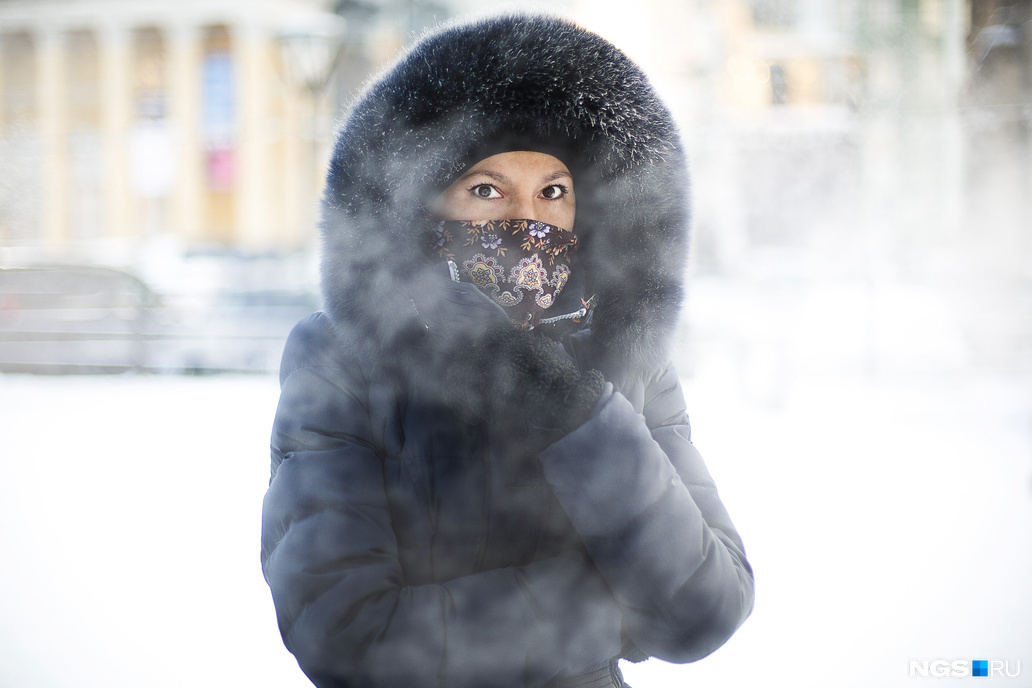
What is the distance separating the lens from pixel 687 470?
873 mm

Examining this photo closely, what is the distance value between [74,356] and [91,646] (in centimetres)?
534

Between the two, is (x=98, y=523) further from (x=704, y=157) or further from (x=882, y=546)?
(x=704, y=157)

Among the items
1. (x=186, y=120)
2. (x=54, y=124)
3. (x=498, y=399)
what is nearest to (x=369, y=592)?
(x=498, y=399)

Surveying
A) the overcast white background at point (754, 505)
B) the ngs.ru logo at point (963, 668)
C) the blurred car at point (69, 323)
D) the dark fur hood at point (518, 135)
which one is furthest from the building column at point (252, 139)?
the dark fur hood at point (518, 135)

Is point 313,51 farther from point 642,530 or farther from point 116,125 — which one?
point 116,125

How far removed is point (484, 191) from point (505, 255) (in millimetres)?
93

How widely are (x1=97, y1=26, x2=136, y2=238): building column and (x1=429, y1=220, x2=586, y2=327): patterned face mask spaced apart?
2439cm

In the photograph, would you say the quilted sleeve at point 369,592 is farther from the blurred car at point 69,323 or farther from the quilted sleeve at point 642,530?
the blurred car at point 69,323

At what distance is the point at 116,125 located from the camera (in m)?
23.1

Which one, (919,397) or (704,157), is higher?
(704,157)

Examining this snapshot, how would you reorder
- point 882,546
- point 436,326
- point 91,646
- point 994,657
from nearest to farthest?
point 436,326, point 994,657, point 91,646, point 882,546

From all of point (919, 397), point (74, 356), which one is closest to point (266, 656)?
point (919, 397)

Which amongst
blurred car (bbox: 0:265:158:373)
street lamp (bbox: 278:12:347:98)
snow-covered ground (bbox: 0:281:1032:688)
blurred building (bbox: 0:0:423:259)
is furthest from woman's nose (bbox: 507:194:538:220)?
blurred building (bbox: 0:0:423:259)

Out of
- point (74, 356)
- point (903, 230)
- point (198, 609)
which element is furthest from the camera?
point (903, 230)
